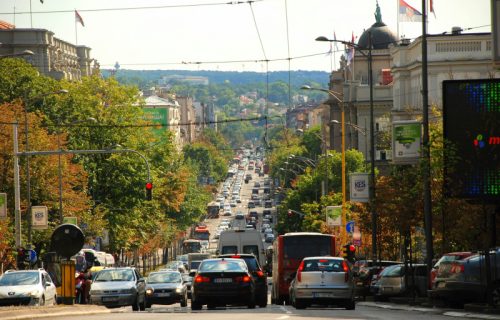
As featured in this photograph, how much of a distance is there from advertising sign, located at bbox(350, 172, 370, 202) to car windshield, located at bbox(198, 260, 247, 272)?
26.4 meters

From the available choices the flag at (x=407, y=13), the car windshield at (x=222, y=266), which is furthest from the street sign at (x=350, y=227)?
the car windshield at (x=222, y=266)

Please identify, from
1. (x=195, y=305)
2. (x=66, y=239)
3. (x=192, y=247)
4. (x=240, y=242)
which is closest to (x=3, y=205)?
(x=240, y=242)

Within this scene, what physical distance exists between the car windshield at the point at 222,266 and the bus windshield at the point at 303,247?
982cm

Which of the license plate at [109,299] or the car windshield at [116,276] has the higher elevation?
the car windshield at [116,276]

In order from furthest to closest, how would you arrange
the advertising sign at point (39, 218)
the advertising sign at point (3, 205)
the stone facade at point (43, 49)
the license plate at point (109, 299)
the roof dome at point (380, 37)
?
the roof dome at point (380, 37), the stone facade at point (43, 49), the advertising sign at point (39, 218), the advertising sign at point (3, 205), the license plate at point (109, 299)

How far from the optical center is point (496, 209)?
34000 mm

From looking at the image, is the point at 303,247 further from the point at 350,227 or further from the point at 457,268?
the point at 350,227

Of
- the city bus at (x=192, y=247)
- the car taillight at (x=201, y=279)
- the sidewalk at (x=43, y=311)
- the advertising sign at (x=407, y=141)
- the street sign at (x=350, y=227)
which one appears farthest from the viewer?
the city bus at (x=192, y=247)

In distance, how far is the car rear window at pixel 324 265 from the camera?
37.3 metres

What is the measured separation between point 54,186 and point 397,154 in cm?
3419

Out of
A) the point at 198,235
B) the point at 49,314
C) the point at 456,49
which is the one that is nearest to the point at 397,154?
the point at 49,314

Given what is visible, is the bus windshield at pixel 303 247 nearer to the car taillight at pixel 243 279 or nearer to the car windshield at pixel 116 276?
the car windshield at pixel 116 276

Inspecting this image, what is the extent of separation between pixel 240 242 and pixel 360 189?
21.3ft

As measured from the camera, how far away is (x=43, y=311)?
1276 inches
